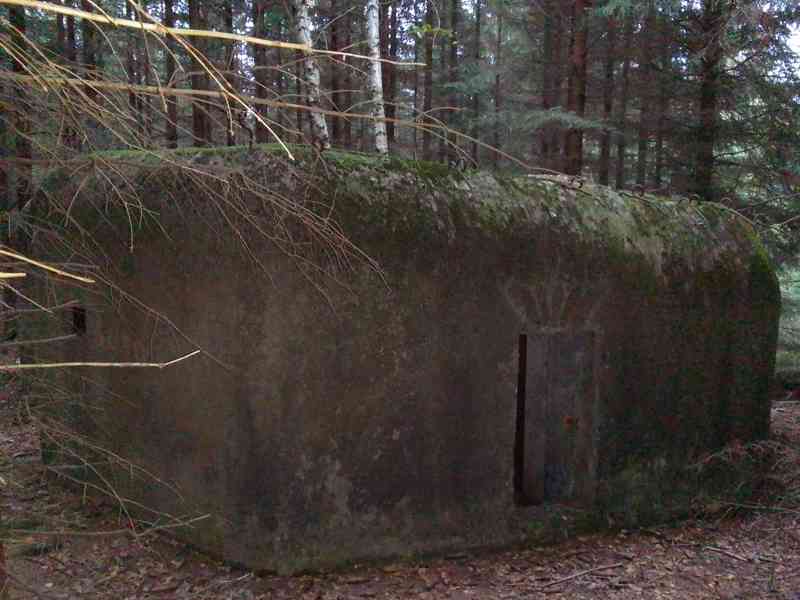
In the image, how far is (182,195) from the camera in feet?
14.0

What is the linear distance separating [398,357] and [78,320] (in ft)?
9.03

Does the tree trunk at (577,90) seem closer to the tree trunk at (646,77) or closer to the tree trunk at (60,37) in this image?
the tree trunk at (646,77)

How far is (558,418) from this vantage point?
15.8 feet

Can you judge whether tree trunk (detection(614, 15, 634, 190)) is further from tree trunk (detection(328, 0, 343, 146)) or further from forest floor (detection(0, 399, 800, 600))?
forest floor (detection(0, 399, 800, 600))

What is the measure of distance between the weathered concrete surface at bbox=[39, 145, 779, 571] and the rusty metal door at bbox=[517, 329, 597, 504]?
2 centimetres

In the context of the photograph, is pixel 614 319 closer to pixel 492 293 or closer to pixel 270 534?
pixel 492 293

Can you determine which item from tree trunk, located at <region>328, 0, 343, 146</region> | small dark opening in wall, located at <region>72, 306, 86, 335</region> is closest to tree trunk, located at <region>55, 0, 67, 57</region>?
tree trunk, located at <region>328, 0, 343, 146</region>

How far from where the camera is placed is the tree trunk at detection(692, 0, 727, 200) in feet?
29.1

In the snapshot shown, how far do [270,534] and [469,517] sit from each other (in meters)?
1.39

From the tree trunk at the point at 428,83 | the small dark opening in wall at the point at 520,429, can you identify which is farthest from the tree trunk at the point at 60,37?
the small dark opening in wall at the point at 520,429

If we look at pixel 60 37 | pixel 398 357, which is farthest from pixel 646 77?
pixel 60 37

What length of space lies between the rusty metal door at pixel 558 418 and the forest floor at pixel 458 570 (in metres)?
0.43

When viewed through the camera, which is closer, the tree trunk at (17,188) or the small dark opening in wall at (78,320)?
the tree trunk at (17,188)

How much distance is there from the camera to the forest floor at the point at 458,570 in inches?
156
